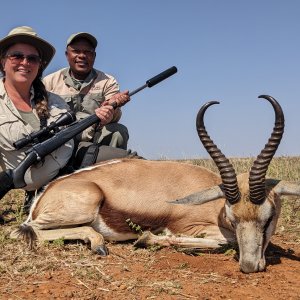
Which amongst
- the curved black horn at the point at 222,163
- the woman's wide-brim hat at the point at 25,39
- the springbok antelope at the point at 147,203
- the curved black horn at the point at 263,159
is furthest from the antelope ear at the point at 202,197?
the woman's wide-brim hat at the point at 25,39

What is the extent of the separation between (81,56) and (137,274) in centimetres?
538

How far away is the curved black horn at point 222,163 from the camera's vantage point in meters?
4.80

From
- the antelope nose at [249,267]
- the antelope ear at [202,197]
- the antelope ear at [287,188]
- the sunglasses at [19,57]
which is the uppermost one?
the sunglasses at [19,57]

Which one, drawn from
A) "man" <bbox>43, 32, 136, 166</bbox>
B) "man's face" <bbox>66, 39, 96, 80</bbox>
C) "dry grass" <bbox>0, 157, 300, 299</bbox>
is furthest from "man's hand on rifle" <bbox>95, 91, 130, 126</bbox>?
"dry grass" <bbox>0, 157, 300, 299</bbox>

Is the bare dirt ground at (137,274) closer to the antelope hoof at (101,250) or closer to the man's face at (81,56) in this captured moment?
the antelope hoof at (101,250)

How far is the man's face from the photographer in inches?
346

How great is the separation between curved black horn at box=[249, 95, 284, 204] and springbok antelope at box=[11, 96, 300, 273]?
0.07 m

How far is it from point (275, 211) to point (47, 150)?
3101 mm

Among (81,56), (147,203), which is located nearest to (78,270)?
(147,203)

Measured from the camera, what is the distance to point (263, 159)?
4.77 meters

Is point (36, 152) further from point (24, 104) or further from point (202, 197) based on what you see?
point (202, 197)

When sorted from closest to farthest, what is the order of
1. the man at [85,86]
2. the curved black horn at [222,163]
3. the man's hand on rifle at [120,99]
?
1. the curved black horn at [222,163]
2. the man's hand on rifle at [120,99]
3. the man at [85,86]

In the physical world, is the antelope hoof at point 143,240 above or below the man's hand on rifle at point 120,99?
below

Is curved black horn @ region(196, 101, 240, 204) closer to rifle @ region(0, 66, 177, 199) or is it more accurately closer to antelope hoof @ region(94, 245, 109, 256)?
antelope hoof @ region(94, 245, 109, 256)
